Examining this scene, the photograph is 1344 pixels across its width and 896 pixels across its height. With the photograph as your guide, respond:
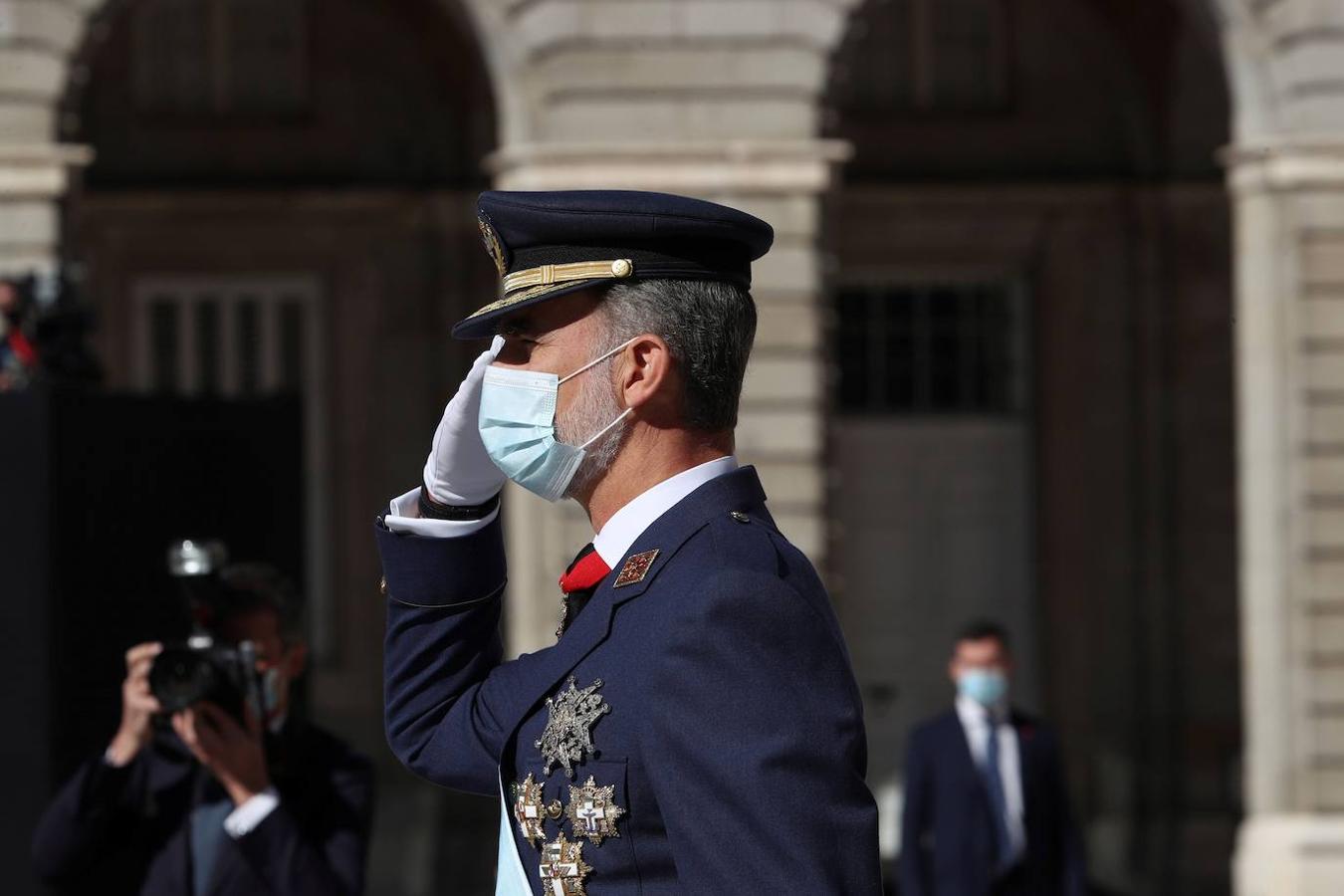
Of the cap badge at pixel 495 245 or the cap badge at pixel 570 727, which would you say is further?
the cap badge at pixel 495 245

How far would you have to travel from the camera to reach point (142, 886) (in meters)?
5.02

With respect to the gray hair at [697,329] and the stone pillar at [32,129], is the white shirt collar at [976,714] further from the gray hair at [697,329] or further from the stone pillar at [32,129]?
the gray hair at [697,329]

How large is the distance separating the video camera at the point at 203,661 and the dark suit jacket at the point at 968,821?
4.13 m

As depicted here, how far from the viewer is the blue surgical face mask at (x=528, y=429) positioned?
2.81 meters

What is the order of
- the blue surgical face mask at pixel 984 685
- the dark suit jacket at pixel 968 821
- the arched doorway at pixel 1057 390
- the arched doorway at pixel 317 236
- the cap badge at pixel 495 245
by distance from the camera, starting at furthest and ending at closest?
the arched doorway at pixel 1057 390, the arched doorway at pixel 317 236, the blue surgical face mask at pixel 984 685, the dark suit jacket at pixel 968 821, the cap badge at pixel 495 245

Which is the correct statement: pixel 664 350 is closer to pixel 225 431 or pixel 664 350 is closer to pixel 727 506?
pixel 727 506

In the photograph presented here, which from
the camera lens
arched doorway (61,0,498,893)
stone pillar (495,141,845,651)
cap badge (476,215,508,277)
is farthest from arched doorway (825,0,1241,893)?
cap badge (476,215,508,277)

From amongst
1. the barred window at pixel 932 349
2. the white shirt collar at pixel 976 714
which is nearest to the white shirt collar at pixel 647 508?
the white shirt collar at pixel 976 714

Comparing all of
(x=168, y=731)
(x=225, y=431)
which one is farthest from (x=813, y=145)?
(x=168, y=731)

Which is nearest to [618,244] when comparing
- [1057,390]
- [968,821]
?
[968,821]

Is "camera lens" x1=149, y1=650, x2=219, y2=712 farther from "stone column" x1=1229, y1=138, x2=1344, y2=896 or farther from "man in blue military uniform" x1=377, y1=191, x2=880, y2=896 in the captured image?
"stone column" x1=1229, y1=138, x2=1344, y2=896

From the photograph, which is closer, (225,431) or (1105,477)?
(225,431)

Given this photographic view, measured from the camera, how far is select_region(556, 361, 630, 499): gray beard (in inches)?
108

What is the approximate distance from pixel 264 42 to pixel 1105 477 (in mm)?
6137
